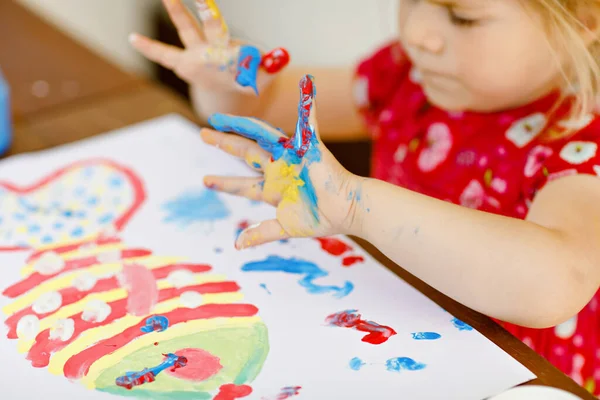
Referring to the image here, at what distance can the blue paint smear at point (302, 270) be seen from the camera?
1.79 feet

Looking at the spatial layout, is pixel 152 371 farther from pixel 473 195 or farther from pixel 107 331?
pixel 473 195

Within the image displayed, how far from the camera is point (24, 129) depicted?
826 millimetres

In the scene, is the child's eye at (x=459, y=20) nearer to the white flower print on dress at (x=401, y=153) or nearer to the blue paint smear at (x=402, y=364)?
the white flower print on dress at (x=401, y=153)

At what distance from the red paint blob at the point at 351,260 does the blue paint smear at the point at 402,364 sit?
13 centimetres

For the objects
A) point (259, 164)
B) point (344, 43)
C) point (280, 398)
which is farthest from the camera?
point (344, 43)

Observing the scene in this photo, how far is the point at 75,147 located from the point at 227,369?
42cm

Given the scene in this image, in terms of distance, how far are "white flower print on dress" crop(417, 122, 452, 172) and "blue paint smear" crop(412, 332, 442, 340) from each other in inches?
13.0

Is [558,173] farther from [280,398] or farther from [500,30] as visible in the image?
[280,398]

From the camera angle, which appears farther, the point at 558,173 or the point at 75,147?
the point at 75,147

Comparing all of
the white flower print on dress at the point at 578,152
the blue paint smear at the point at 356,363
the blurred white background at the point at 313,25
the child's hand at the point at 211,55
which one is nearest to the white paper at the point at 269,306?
the blue paint smear at the point at 356,363

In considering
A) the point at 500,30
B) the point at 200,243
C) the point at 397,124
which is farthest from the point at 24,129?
the point at 500,30

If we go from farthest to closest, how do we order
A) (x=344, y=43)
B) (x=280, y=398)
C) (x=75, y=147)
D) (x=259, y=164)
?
(x=344, y=43), (x=75, y=147), (x=259, y=164), (x=280, y=398)

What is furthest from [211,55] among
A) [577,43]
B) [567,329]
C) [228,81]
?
[567,329]

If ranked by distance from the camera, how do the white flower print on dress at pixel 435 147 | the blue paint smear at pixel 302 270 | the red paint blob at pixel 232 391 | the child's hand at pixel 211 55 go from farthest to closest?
1. the white flower print on dress at pixel 435 147
2. the child's hand at pixel 211 55
3. the blue paint smear at pixel 302 270
4. the red paint blob at pixel 232 391
